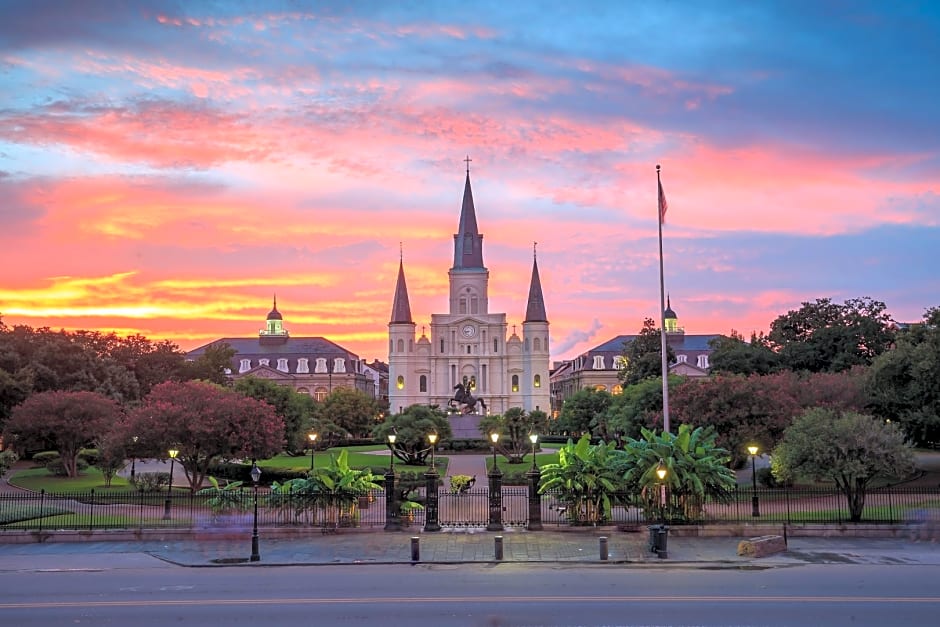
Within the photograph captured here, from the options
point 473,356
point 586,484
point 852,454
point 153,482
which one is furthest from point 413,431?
point 473,356

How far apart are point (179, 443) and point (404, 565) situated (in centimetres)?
1840

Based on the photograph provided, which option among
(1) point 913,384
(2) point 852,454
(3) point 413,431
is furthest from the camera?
(3) point 413,431

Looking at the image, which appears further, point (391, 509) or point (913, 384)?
point (913, 384)

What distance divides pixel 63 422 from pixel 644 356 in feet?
160

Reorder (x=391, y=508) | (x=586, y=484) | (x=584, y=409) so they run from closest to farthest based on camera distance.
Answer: (x=586, y=484) → (x=391, y=508) → (x=584, y=409)

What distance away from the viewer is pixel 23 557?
69.5ft

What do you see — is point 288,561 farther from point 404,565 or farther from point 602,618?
point 602,618

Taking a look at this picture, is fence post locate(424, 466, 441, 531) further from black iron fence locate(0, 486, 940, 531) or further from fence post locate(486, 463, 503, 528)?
fence post locate(486, 463, 503, 528)

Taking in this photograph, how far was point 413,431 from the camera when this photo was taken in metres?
49.5

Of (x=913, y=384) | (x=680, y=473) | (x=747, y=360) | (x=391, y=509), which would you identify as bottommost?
(x=391, y=509)

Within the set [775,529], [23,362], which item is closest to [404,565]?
[775,529]

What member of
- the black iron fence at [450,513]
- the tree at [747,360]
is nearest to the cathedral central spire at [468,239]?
the tree at [747,360]

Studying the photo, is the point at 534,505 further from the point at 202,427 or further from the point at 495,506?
the point at 202,427

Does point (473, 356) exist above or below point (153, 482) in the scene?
above
